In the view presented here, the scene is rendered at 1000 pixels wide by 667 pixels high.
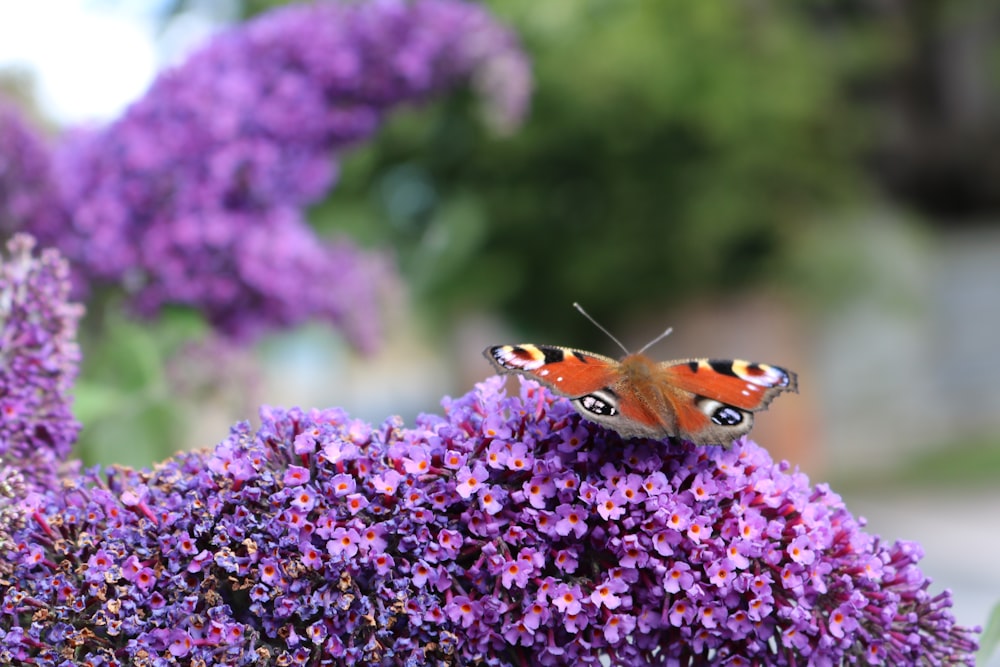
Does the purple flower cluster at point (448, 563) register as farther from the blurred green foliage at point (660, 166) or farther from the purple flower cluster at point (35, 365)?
the blurred green foliage at point (660, 166)

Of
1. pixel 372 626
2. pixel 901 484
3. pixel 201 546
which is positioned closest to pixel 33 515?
pixel 201 546

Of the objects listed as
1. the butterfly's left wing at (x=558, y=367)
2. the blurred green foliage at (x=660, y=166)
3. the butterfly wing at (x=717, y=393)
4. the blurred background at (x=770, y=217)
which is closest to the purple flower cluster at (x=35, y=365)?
the butterfly's left wing at (x=558, y=367)

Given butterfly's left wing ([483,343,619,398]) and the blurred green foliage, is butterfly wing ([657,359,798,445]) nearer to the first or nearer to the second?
butterfly's left wing ([483,343,619,398])

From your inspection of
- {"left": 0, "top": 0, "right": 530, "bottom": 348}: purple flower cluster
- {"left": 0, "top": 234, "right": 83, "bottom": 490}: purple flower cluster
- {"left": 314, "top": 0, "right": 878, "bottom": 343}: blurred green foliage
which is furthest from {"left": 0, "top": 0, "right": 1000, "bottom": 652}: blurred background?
{"left": 0, "top": 234, "right": 83, "bottom": 490}: purple flower cluster

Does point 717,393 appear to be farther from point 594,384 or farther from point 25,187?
point 25,187

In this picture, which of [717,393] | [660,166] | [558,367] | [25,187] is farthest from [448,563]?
[660,166]

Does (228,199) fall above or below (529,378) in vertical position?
above

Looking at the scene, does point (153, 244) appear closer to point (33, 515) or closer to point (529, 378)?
point (33, 515)
